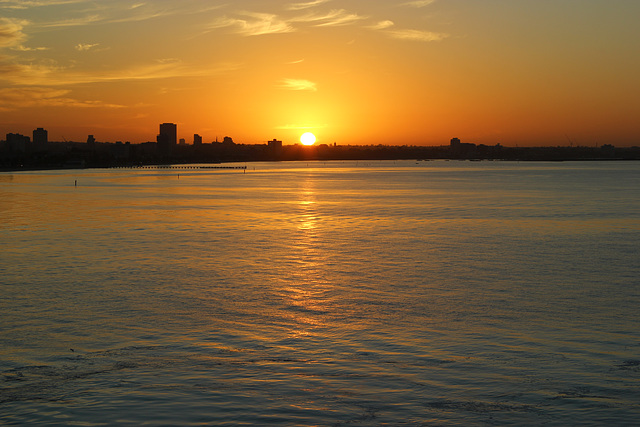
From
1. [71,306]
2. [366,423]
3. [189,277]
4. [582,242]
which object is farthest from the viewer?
[582,242]

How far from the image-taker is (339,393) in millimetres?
13797

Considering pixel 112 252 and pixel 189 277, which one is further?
pixel 112 252

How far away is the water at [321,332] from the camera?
13188 millimetres

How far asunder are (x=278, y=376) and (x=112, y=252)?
79.3ft

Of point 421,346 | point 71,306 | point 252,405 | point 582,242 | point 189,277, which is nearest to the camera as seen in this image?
point 252,405

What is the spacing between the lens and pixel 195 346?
1742cm

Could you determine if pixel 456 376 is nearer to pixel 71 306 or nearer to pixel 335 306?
pixel 335 306

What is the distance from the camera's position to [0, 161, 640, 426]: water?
43.3ft

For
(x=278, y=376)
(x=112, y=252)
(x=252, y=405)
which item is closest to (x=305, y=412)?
(x=252, y=405)

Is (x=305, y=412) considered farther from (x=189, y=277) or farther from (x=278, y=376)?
(x=189, y=277)

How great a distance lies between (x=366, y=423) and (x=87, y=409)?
17.7 ft

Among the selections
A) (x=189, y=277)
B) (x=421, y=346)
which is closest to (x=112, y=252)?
(x=189, y=277)

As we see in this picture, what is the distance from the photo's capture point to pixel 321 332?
19.0 m

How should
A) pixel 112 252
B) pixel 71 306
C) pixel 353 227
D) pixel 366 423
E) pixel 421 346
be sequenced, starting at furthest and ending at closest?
pixel 353 227 → pixel 112 252 → pixel 71 306 → pixel 421 346 → pixel 366 423
